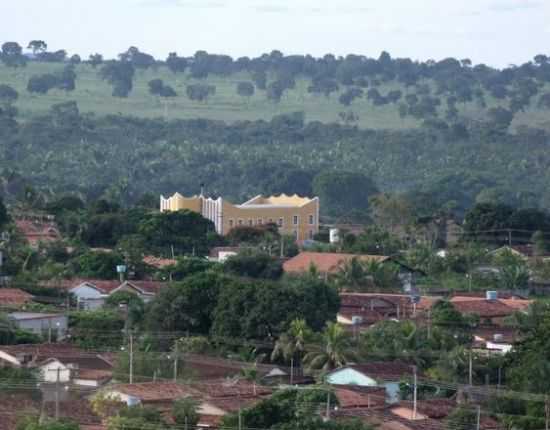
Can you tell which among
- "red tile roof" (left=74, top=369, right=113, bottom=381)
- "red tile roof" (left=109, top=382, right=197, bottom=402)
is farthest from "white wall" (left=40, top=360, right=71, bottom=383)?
"red tile roof" (left=109, top=382, right=197, bottom=402)

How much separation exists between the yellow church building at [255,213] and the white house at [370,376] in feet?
116

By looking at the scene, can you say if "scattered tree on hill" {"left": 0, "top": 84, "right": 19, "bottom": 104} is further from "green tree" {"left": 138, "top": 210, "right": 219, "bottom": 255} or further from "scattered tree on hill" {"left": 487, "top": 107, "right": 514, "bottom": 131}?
"green tree" {"left": 138, "top": 210, "right": 219, "bottom": 255}

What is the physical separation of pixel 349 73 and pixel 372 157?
4999cm

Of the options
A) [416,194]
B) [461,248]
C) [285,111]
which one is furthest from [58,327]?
[285,111]

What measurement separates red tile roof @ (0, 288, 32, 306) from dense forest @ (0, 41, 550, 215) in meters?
34.7

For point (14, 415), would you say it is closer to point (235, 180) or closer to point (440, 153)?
point (235, 180)

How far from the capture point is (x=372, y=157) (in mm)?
131625

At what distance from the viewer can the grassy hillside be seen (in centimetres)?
15350

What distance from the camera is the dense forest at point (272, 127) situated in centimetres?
11325

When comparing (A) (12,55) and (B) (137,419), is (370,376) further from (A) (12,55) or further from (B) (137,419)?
(A) (12,55)

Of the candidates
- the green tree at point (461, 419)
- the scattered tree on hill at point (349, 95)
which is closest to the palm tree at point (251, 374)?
the green tree at point (461, 419)

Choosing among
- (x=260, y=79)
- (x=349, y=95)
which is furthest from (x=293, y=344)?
(x=260, y=79)

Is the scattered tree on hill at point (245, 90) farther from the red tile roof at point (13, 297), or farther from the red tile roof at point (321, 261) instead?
the red tile roof at point (13, 297)

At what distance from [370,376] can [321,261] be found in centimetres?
2293
